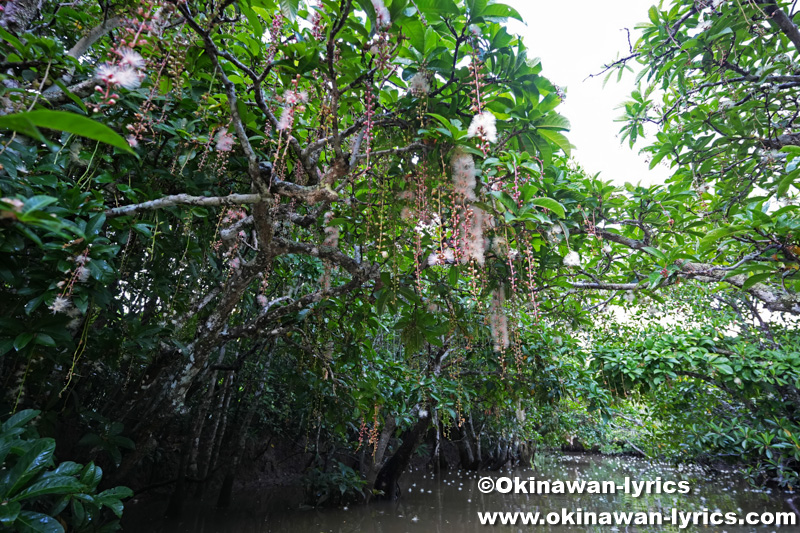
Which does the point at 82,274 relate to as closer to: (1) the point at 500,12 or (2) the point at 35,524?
(2) the point at 35,524

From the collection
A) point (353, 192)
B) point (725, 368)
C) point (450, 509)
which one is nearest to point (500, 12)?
point (353, 192)

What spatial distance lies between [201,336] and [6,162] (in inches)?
51.6

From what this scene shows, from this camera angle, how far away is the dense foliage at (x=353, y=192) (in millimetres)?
1316

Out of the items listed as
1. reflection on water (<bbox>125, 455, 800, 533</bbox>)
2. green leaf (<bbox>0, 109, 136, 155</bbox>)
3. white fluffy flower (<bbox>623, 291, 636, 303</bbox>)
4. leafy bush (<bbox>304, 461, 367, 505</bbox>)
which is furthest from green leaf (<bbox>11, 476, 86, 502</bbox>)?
leafy bush (<bbox>304, 461, 367, 505</bbox>)

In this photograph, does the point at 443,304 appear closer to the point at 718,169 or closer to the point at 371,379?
the point at 371,379

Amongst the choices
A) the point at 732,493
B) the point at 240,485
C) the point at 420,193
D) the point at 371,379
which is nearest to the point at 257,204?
the point at 420,193

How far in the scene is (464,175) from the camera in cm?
148

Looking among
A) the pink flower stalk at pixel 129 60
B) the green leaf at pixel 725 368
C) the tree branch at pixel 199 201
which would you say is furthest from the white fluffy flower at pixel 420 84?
the green leaf at pixel 725 368

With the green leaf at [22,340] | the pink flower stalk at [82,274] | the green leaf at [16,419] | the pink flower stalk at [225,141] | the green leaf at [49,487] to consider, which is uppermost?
the pink flower stalk at [225,141]

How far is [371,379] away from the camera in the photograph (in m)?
2.99

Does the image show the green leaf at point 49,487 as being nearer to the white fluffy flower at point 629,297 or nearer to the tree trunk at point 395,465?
the white fluffy flower at point 629,297

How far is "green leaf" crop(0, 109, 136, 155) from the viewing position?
41 cm

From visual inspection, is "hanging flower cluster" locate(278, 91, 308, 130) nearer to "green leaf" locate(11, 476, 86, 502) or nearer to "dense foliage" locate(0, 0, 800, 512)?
"dense foliage" locate(0, 0, 800, 512)

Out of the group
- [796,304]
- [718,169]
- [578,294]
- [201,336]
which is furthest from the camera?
[578,294]
